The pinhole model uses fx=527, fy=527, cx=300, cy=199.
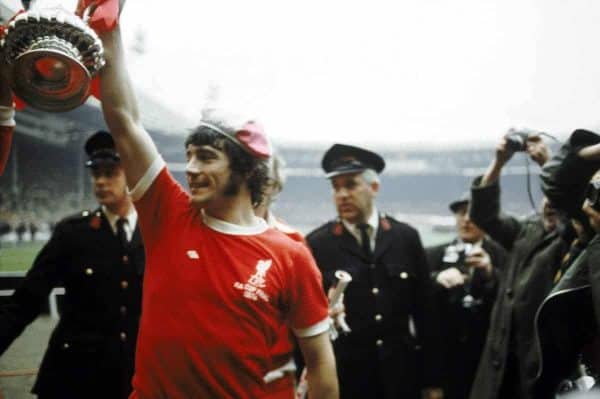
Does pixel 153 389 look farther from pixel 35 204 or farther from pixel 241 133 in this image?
pixel 35 204

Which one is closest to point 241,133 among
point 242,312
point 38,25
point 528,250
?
point 242,312

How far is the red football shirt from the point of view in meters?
1.34

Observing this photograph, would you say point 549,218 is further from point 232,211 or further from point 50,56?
point 50,56

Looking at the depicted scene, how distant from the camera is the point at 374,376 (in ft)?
8.00

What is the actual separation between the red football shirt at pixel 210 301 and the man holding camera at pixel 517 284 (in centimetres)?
111

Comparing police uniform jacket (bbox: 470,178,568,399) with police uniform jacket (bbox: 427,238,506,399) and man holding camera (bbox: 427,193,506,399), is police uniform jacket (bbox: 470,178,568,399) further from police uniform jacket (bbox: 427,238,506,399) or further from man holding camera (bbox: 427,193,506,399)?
police uniform jacket (bbox: 427,238,506,399)

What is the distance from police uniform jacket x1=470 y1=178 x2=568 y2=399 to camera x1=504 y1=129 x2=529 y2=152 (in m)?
0.38

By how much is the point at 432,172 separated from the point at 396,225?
53.2 feet

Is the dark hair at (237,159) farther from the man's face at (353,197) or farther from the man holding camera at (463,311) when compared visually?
the man holding camera at (463,311)

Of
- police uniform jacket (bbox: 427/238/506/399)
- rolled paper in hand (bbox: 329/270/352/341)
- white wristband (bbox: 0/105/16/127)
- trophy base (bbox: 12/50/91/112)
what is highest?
trophy base (bbox: 12/50/91/112)

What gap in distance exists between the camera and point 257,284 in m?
1.43

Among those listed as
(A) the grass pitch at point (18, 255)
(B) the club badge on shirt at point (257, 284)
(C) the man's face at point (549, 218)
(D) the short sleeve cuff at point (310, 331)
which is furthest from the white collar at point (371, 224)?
(A) the grass pitch at point (18, 255)

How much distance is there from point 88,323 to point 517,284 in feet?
5.94

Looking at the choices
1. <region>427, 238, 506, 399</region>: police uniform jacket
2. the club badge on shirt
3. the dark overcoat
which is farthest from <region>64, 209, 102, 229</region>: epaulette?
<region>427, 238, 506, 399</region>: police uniform jacket
